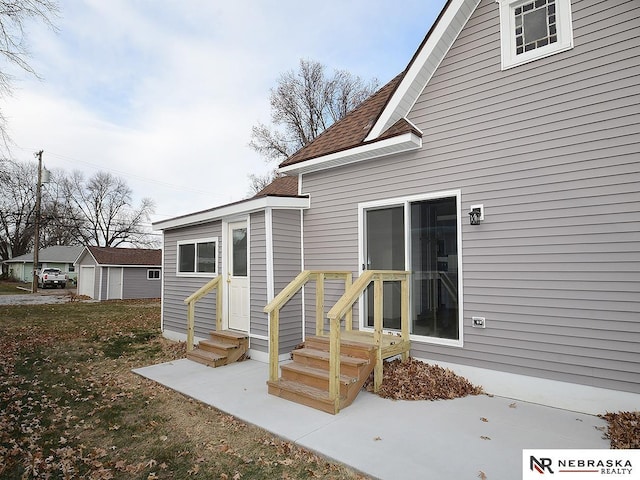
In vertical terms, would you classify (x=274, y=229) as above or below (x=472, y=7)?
below

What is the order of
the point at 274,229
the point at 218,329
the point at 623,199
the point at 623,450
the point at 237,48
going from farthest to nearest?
the point at 237,48
the point at 218,329
the point at 274,229
the point at 623,199
the point at 623,450

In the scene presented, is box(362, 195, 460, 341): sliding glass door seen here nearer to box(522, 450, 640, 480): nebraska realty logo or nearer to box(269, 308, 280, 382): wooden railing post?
box(269, 308, 280, 382): wooden railing post

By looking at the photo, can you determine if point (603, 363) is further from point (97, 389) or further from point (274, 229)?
point (97, 389)

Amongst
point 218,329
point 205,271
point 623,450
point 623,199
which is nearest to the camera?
point 623,450

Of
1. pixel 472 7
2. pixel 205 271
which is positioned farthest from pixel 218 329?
pixel 472 7

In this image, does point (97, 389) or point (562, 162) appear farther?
point (97, 389)

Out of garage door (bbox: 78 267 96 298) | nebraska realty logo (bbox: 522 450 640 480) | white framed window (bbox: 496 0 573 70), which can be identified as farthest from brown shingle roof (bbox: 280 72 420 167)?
garage door (bbox: 78 267 96 298)

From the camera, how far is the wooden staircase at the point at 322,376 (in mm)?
4070

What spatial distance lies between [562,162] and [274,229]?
4.26 metres

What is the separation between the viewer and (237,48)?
34.5 feet

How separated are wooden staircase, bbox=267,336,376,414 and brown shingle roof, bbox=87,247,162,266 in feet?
68.3

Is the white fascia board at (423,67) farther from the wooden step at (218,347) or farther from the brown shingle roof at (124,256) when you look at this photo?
the brown shingle roof at (124,256)

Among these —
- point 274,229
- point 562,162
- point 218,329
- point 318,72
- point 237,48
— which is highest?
point 318,72

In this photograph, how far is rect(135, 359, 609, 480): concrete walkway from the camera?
2.86 metres
